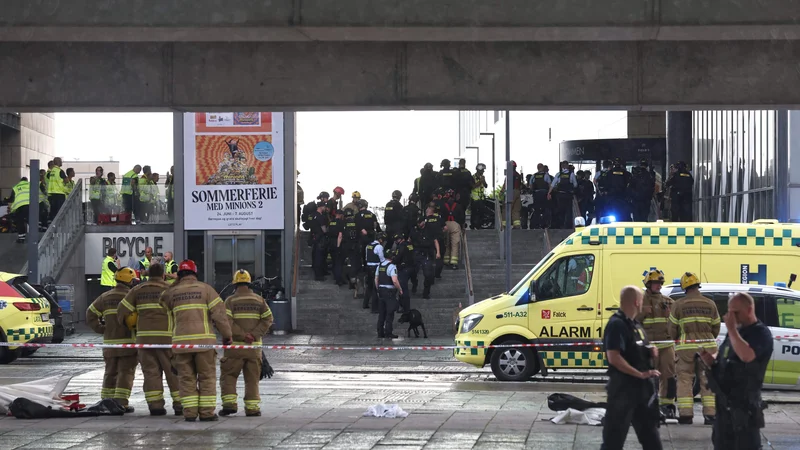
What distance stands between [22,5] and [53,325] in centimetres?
1129

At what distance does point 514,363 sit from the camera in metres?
18.2

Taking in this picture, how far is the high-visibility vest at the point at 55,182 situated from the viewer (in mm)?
31808

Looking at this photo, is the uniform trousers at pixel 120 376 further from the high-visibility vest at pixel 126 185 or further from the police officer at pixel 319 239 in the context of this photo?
the high-visibility vest at pixel 126 185

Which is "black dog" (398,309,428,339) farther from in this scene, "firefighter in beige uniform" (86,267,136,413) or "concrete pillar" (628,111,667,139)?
"concrete pillar" (628,111,667,139)

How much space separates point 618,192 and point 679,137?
1294 centimetres

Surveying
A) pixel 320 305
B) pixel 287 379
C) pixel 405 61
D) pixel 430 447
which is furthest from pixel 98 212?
pixel 430 447

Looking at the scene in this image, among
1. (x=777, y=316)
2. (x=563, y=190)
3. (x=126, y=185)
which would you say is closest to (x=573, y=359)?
(x=777, y=316)

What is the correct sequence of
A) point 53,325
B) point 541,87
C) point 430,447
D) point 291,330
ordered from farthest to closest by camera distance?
point 291,330 < point 53,325 < point 541,87 < point 430,447

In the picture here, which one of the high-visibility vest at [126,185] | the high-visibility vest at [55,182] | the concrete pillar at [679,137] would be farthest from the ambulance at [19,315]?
the concrete pillar at [679,137]

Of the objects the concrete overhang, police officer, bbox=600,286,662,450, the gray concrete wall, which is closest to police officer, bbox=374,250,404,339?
the gray concrete wall

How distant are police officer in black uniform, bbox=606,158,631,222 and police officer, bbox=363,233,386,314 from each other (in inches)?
237

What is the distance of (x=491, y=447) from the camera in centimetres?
1130

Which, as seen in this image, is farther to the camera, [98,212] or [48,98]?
[98,212]

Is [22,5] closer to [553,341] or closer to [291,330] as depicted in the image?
[553,341]
